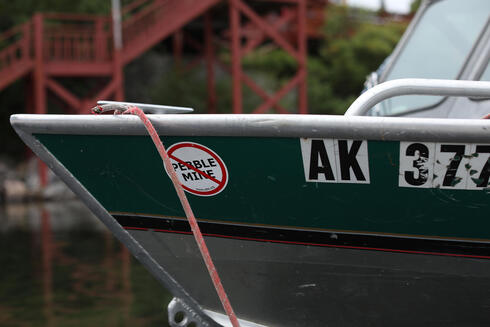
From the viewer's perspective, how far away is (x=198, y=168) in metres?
2.47

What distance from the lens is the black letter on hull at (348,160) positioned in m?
2.29

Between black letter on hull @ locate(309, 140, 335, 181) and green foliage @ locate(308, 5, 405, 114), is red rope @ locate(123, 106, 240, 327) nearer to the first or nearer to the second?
black letter on hull @ locate(309, 140, 335, 181)

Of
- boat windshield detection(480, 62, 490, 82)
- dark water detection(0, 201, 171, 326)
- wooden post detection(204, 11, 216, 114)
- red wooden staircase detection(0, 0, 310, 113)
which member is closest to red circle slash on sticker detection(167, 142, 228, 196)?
boat windshield detection(480, 62, 490, 82)

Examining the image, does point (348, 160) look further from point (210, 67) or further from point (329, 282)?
point (210, 67)

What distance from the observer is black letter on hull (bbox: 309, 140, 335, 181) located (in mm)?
2316

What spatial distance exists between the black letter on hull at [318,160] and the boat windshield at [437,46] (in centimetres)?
142

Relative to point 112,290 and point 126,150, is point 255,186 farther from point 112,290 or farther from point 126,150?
point 112,290

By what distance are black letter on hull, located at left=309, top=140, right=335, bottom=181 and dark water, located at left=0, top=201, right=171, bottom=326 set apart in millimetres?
2085

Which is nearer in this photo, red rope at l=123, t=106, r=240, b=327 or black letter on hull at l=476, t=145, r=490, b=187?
black letter on hull at l=476, t=145, r=490, b=187

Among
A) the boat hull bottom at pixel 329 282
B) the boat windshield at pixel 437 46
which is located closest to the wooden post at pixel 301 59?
the boat windshield at pixel 437 46

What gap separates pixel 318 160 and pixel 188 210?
0.55 m

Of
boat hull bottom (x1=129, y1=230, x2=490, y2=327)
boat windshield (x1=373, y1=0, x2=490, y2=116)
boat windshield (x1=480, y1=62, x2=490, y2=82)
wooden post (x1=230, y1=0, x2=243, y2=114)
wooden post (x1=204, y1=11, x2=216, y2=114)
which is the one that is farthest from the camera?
wooden post (x1=204, y1=11, x2=216, y2=114)

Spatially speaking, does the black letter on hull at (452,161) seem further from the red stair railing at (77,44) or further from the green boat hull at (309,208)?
the red stair railing at (77,44)

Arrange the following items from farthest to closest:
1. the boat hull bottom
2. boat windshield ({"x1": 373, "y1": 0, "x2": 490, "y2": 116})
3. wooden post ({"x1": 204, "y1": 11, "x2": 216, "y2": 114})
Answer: wooden post ({"x1": 204, "y1": 11, "x2": 216, "y2": 114}), boat windshield ({"x1": 373, "y1": 0, "x2": 490, "y2": 116}), the boat hull bottom
